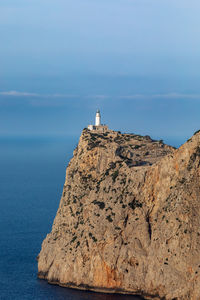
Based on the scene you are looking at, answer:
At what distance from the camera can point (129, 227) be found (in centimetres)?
9300

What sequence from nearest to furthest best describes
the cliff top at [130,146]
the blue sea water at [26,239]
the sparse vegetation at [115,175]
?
1. the blue sea water at [26,239]
2. the sparse vegetation at [115,175]
3. the cliff top at [130,146]

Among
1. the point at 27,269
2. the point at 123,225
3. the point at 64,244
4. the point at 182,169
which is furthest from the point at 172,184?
the point at 27,269

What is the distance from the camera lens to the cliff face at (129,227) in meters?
86.8

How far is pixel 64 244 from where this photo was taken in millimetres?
97312

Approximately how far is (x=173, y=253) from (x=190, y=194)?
782 centimetres

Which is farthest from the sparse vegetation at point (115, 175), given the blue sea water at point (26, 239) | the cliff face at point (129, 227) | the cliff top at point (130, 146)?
the blue sea water at point (26, 239)

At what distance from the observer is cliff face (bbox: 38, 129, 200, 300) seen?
285 ft

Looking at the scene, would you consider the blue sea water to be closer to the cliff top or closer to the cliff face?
the cliff face

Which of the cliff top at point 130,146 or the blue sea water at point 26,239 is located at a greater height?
the cliff top at point 130,146

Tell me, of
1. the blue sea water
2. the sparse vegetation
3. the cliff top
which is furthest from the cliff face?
the blue sea water

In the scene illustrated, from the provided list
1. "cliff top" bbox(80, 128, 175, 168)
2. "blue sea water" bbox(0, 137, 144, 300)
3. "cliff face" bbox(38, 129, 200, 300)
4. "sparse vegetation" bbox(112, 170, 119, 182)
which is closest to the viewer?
"cliff face" bbox(38, 129, 200, 300)

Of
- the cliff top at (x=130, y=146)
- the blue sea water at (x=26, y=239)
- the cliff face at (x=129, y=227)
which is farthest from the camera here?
the cliff top at (x=130, y=146)

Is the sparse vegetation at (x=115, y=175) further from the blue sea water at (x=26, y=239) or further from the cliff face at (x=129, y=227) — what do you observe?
the blue sea water at (x=26, y=239)

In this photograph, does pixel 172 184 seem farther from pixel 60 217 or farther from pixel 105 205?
pixel 60 217
